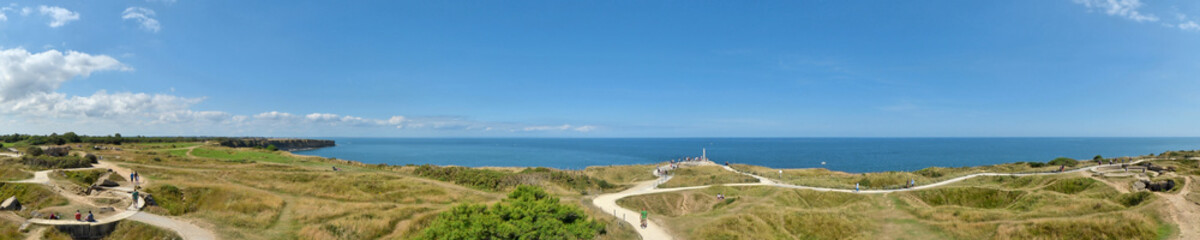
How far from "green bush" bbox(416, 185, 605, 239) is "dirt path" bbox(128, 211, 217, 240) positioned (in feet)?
56.2

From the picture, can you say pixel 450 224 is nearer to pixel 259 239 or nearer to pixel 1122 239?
pixel 259 239

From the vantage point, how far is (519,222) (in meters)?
23.0

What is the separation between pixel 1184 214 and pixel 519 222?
42.3 m

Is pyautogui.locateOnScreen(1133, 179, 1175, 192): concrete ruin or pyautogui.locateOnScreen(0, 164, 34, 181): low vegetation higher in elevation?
pyautogui.locateOnScreen(0, 164, 34, 181): low vegetation

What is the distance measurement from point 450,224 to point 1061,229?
3723cm

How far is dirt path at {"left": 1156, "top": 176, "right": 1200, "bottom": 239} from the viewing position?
86.5ft

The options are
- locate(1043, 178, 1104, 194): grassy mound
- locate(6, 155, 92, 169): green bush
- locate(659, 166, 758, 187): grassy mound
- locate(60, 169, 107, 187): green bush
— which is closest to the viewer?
locate(1043, 178, 1104, 194): grassy mound

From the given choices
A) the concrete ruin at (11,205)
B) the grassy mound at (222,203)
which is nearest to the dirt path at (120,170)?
the grassy mound at (222,203)

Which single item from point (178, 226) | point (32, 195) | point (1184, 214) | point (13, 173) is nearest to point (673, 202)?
point (1184, 214)

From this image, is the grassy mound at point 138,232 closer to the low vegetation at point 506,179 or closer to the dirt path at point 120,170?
the dirt path at point 120,170

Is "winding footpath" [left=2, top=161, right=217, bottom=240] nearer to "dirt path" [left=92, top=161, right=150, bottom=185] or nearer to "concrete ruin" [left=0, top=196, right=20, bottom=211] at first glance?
"concrete ruin" [left=0, top=196, right=20, bottom=211]

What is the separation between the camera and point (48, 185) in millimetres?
38156

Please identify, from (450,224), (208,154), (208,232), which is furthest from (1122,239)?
(208,154)

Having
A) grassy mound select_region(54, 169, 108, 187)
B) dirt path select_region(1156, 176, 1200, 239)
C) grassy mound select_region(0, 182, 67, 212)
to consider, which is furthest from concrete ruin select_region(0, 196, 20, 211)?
dirt path select_region(1156, 176, 1200, 239)
